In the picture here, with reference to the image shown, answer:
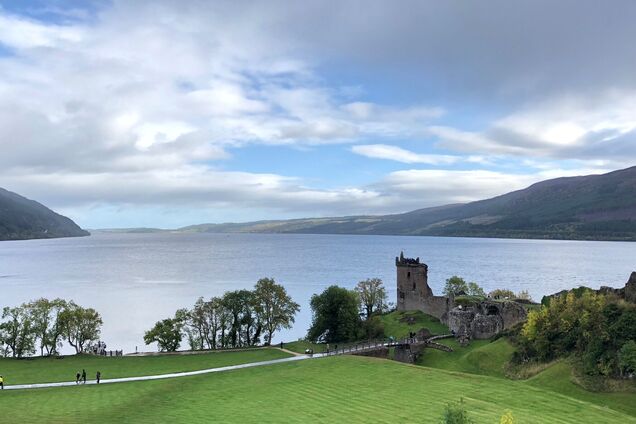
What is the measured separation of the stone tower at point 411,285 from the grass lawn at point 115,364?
105ft

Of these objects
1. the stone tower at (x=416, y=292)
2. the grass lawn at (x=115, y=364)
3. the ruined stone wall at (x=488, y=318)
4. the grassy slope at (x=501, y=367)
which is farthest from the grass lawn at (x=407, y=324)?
A: the grass lawn at (x=115, y=364)

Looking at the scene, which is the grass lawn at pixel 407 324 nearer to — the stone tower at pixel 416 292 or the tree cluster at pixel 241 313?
the stone tower at pixel 416 292

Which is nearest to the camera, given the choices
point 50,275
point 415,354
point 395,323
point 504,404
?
point 504,404

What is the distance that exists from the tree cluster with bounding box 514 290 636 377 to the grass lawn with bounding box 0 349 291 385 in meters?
25.9

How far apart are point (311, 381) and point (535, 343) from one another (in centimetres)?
2309

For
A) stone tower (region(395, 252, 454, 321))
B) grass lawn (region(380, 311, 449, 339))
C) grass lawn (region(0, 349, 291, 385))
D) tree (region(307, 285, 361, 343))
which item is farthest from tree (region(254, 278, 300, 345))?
stone tower (region(395, 252, 454, 321))

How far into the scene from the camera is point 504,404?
108 feet

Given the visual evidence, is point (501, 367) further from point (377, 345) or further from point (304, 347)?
point (304, 347)

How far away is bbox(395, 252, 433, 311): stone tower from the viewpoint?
8375 centimetres

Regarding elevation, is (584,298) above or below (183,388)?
above

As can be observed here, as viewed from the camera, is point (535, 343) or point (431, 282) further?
point (431, 282)

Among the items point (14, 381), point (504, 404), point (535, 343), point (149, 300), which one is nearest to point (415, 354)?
point (535, 343)

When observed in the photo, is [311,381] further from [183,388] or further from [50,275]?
[50,275]

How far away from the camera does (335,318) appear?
73.1 meters
